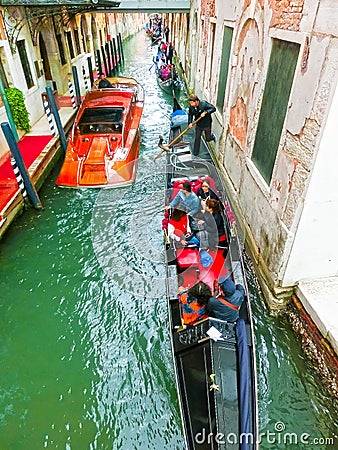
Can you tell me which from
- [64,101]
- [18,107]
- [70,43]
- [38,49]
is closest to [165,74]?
[70,43]

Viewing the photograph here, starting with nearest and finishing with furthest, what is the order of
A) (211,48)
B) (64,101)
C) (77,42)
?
(211,48) → (64,101) → (77,42)

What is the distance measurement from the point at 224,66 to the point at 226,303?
194 inches

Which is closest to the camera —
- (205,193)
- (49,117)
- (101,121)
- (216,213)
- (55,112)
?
(216,213)

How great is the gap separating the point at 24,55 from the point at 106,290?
22.1 feet

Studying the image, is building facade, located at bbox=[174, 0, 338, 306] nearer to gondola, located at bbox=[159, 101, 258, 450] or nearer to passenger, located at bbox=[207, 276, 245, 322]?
gondola, located at bbox=[159, 101, 258, 450]

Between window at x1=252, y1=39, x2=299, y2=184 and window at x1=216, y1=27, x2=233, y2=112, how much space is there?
2.40 m

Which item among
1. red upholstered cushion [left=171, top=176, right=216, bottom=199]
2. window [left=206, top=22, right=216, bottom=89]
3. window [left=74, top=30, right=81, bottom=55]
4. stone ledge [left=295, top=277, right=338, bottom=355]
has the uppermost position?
window [left=206, top=22, right=216, bottom=89]

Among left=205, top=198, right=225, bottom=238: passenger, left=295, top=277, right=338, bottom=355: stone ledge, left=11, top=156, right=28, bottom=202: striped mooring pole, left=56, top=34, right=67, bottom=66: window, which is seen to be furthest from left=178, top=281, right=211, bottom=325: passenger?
left=56, top=34, right=67, bottom=66: window

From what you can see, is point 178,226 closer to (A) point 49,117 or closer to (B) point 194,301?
(B) point 194,301

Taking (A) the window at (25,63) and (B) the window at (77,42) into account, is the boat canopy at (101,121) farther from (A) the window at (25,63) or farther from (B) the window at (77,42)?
(B) the window at (77,42)

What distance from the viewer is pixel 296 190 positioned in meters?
3.11

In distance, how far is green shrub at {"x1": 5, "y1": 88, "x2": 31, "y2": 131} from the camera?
6846 mm

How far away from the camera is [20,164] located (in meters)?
5.14

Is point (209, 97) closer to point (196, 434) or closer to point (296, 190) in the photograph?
point (296, 190)
